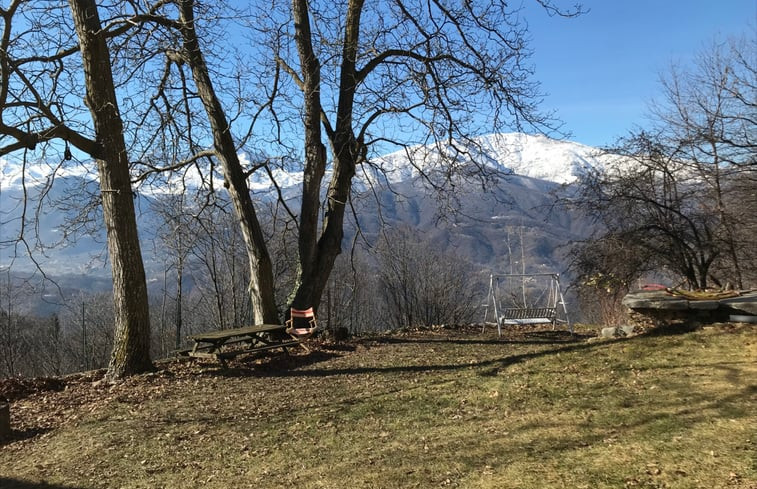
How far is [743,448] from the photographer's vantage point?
145 inches

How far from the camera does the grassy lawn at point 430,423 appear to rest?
3770 mm

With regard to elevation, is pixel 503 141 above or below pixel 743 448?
above

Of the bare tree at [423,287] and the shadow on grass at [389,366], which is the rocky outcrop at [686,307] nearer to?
the shadow on grass at [389,366]

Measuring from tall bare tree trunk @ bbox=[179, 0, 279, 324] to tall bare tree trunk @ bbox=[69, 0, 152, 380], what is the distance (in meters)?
2.17

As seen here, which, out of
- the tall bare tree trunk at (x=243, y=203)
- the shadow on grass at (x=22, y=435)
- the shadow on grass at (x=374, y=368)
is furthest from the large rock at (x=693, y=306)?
the shadow on grass at (x=22, y=435)

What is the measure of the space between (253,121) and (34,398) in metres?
5.50

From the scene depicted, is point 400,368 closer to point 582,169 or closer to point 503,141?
point 503,141

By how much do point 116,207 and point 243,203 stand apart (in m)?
2.68

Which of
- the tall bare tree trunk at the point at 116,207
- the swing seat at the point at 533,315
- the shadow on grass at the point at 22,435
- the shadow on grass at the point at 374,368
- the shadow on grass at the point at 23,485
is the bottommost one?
the shadow on grass at the point at 23,485

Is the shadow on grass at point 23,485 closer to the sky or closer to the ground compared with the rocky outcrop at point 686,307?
closer to the ground

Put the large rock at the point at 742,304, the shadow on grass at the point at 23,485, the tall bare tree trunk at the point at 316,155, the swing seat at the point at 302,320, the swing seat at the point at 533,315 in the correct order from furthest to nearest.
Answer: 1. the tall bare tree trunk at the point at 316,155
2. the swing seat at the point at 533,315
3. the swing seat at the point at 302,320
4. the large rock at the point at 742,304
5. the shadow on grass at the point at 23,485

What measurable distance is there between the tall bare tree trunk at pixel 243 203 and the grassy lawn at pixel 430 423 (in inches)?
86.5

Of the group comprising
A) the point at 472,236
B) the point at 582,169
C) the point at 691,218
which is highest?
the point at 472,236

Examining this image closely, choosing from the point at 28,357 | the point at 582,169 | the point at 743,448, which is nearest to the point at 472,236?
the point at 28,357
